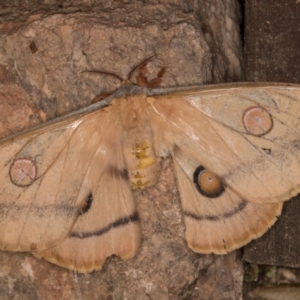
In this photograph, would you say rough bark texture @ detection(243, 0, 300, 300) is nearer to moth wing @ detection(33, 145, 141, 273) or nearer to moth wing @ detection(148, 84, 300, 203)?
moth wing @ detection(148, 84, 300, 203)

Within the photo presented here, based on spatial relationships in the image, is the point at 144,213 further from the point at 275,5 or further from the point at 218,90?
the point at 275,5

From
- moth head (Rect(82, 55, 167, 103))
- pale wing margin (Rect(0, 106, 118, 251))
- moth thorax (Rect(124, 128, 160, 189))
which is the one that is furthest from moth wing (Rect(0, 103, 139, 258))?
moth head (Rect(82, 55, 167, 103))

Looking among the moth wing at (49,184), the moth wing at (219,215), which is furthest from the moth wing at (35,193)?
the moth wing at (219,215)

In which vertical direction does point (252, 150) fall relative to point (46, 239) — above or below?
above

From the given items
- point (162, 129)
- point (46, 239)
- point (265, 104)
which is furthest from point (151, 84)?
point (46, 239)

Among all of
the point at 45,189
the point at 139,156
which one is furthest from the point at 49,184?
the point at 139,156

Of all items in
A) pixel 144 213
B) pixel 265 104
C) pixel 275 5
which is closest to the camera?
pixel 265 104

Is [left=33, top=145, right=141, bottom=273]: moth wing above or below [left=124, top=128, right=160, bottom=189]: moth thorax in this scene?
below

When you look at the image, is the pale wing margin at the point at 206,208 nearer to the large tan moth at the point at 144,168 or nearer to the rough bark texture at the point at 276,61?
the large tan moth at the point at 144,168

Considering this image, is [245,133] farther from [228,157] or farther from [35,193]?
[35,193]
